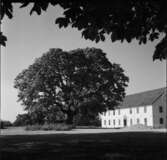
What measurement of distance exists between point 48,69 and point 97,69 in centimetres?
801

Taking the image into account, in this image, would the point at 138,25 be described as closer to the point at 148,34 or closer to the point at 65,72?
the point at 148,34

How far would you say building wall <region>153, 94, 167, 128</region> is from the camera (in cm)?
6794

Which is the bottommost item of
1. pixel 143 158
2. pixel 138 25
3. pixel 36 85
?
pixel 143 158

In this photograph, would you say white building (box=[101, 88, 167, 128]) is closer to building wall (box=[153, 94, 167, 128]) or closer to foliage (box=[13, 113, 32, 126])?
building wall (box=[153, 94, 167, 128])

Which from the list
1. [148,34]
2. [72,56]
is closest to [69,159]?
[148,34]

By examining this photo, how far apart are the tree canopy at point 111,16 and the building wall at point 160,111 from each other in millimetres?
63065

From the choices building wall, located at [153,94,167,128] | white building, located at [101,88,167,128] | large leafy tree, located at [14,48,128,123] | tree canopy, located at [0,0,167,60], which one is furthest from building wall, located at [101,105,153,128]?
tree canopy, located at [0,0,167,60]

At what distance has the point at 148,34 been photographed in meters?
7.61

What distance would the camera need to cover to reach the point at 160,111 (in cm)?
6900

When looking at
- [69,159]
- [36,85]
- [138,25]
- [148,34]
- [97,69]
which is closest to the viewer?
[138,25]

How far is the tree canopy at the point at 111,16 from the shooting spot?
510cm

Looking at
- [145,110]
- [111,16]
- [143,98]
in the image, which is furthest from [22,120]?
[111,16]

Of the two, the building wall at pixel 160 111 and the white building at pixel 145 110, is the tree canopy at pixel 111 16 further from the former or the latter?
the building wall at pixel 160 111

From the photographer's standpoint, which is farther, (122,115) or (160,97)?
(122,115)
